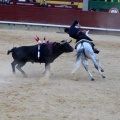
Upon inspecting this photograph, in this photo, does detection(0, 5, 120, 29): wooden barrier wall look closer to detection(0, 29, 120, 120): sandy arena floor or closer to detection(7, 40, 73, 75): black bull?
detection(0, 29, 120, 120): sandy arena floor

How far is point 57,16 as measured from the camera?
21484 mm

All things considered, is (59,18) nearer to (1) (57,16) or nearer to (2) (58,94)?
(1) (57,16)

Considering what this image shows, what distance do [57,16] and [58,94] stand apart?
13679mm

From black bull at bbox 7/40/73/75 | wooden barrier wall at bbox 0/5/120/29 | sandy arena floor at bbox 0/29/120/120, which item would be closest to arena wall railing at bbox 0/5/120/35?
wooden barrier wall at bbox 0/5/120/29

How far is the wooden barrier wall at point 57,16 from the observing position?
21203 mm

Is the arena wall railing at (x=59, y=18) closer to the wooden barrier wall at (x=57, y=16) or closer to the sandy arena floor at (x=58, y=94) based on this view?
the wooden barrier wall at (x=57, y=16)

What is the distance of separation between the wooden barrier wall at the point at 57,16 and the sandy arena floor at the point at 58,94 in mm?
9206

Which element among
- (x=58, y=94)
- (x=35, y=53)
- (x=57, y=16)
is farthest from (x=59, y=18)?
(x=58, y=94)

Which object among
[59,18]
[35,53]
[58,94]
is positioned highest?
[35,53]

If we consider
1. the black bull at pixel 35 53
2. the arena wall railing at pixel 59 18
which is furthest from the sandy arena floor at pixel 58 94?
the arena wall railing at pixel 59 18

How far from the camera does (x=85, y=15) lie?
2128 cm

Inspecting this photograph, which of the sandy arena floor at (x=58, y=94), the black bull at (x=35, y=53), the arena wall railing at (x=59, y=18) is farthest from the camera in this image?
the arena wall railing at (x=59, y=18)

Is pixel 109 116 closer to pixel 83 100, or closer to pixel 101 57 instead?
pixel 83 100

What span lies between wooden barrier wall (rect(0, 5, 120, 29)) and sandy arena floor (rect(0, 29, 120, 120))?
9206 millimetres
